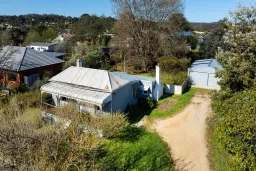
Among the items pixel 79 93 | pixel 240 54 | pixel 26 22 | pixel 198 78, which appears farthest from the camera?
pixel 26 22

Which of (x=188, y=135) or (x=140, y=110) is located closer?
(x=188, y=135)

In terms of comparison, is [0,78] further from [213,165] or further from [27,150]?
[213,165]

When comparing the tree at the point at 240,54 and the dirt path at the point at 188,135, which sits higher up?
the tree at the point at 240,54

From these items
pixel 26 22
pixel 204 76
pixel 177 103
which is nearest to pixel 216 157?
pixel 177 103

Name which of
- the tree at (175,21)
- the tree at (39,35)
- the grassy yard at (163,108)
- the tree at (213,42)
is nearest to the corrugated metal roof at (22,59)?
the grassy yard at (163,108)

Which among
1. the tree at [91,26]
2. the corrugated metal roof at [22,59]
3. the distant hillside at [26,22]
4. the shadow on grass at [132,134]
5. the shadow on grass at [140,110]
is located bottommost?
the shadow on grass at [132,134]

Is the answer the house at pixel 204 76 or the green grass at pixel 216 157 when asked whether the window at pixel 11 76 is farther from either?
the green grass at pixel 216 157

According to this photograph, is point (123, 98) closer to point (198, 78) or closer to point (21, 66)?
point (198, 78)
